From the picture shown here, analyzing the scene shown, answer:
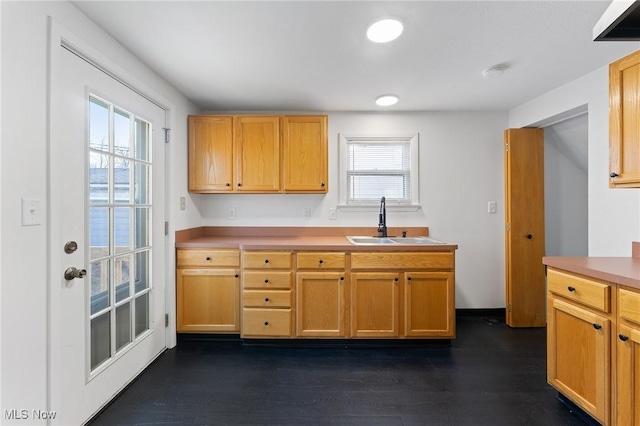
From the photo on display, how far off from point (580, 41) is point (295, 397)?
284 cm

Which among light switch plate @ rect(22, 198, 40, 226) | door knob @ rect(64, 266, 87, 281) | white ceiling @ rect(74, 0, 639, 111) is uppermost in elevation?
white ceiling @ rect(74, 0, 639, 111)

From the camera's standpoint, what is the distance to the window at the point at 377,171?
3217 millimetres

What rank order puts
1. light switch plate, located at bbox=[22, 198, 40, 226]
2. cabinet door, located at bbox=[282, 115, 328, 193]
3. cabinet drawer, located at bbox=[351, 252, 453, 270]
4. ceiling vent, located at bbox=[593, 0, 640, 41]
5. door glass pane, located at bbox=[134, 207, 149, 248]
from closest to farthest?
ceiling vent, located at bbox=[593, 0, 640, 41]
light switch plate, located at bbox=[22, 198, 40, 226]
door glass pane, located at bbox=[134, 207, 149, 248]
cabinet drawer, located at bbox=[351, 252, 453, 270]
cabinet door, located at bbox=[282, 115, 328, 193]

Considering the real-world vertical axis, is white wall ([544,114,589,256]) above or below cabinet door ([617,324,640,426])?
above

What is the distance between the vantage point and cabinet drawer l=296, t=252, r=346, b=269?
2541 millimetres

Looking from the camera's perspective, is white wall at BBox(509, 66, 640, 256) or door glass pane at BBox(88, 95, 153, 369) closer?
door glass pane at BBox(88, 95, 153, 369)

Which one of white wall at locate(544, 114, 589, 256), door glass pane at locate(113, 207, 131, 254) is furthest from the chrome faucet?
door glass pane at locate(113, 207, 131, 254)

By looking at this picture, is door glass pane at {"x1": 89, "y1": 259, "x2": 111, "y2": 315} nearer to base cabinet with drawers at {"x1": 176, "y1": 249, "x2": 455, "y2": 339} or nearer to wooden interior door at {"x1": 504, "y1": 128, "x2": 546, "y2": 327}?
base cabinet with drawers at {"x1": 176, "y1": 249, "x2": 455, "y2": 339}

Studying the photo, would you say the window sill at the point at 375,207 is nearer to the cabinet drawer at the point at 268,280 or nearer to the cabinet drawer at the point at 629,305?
the cabinet drawer at the point at 268,280

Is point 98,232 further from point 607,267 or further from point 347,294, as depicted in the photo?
point 607,267

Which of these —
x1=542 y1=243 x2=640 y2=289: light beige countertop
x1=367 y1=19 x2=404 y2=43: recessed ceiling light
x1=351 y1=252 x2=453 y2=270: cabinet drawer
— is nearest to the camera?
x1=542 y1=243 x2=640 y2=289: light beige countertop

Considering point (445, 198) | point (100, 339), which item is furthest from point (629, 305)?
point (100, 339)

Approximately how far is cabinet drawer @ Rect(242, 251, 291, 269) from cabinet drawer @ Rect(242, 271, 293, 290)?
51 mm

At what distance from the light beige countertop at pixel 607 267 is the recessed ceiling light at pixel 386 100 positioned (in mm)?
1791
